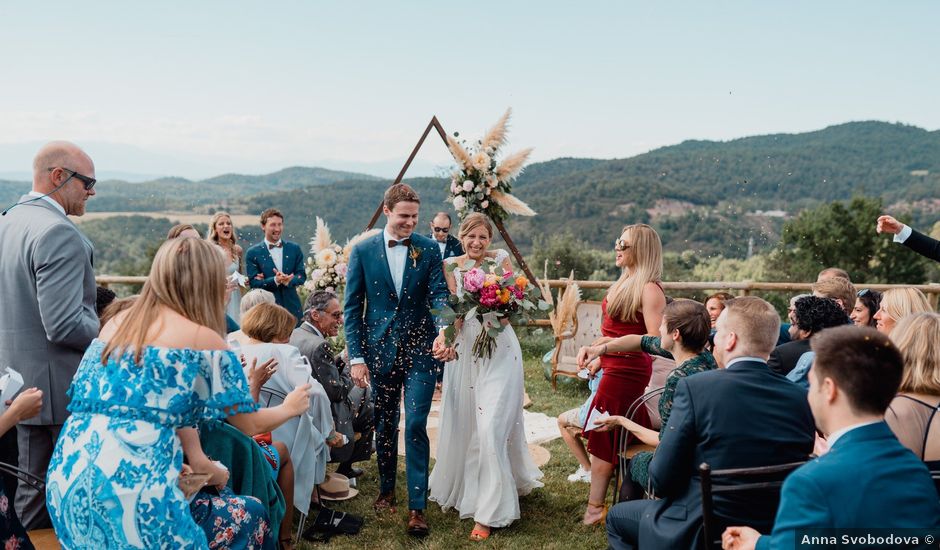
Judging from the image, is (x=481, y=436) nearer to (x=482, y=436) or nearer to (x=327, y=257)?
(x=482, y=436)

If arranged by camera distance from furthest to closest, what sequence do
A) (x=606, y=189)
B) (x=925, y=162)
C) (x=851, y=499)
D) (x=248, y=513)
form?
(x=925, y=162) → (x=606, y=189) → (x=248, y=513) → (x=851, y=499)

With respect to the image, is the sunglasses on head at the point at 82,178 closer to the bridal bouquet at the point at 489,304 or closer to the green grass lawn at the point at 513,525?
the bridal bouquet at the point at 489,304

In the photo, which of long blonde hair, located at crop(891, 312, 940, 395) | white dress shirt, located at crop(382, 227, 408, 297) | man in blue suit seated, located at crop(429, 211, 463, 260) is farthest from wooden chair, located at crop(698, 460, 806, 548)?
man in blue suit seated, located at crop(429, 211, 463, 260)

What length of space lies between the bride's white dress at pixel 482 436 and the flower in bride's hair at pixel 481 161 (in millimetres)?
3121

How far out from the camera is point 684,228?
84.0ft

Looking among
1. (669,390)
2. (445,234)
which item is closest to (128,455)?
(669,390)

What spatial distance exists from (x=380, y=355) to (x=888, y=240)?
76.7 ft

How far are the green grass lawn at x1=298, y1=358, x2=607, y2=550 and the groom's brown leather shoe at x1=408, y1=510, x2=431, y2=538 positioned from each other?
0.16 ft

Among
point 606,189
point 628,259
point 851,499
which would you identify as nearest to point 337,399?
point 628,259

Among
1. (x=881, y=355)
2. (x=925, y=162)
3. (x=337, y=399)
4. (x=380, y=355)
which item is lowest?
(x=337, y=399)

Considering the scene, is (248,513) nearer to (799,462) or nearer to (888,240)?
(799,462)

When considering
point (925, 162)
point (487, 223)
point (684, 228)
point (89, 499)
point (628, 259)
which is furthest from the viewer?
point (925, 162)

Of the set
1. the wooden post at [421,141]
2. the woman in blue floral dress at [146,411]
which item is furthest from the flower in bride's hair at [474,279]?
the wooden post at [421,141]

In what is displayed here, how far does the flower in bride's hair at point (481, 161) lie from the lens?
769 cm
